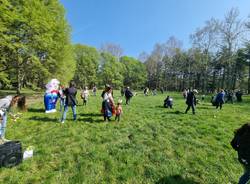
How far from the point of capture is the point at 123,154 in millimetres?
5219

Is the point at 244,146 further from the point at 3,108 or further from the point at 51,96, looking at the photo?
the point at 51,96

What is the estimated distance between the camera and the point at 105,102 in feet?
28.4

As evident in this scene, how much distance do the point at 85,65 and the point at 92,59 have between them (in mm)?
3883

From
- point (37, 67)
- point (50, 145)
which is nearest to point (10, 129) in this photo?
point (50, 145)

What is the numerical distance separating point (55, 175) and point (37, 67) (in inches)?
753

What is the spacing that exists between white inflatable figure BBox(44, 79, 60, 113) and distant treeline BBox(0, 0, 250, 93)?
257 inches

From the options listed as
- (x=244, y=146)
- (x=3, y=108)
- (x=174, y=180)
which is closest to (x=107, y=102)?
(x=3, y=108)

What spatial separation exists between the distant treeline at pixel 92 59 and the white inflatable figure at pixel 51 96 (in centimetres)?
654

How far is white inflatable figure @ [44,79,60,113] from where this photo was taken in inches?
434

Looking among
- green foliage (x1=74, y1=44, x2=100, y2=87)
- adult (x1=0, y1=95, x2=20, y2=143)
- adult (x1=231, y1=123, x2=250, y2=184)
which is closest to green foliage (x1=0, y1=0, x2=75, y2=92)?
adult (x1=0, y1=95, x2=20, y2=143)

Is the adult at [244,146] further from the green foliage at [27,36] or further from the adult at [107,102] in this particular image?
the green foliage at [27,36]

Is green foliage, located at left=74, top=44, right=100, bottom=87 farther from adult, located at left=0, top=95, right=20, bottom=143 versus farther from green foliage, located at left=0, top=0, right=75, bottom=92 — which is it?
adult, located at left=0, top=95, right=20, bottom=143

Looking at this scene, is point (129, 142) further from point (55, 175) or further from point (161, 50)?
point (161, 50)

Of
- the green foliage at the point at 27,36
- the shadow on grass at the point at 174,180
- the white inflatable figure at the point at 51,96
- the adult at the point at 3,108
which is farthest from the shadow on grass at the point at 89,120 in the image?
the green foliage at the point at 27,36
